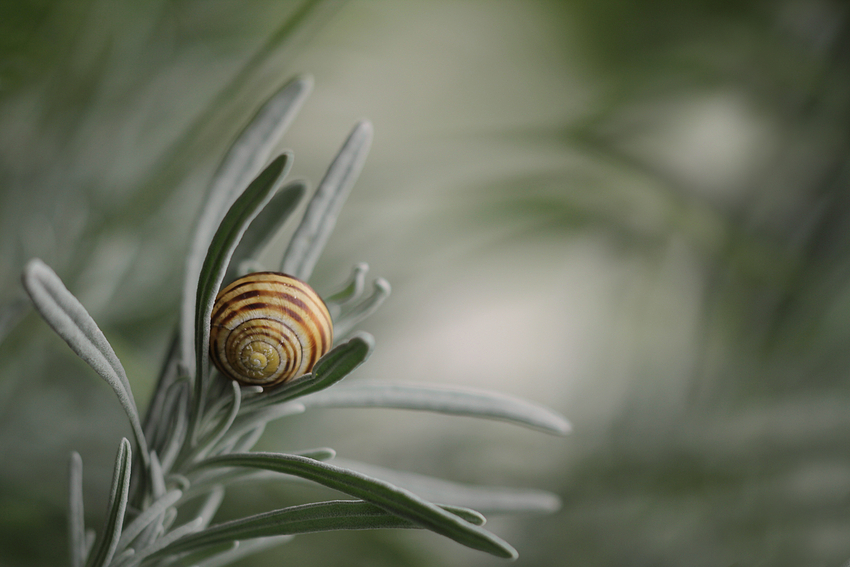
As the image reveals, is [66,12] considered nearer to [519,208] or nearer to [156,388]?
[156,388]

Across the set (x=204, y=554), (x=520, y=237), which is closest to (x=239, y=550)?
(x=204, y=554)

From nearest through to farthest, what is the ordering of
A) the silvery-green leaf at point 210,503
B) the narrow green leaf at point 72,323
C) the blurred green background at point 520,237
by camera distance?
the narrow green leaf at point 72,323, the silvery-green leaf at point 210,503, the blurred green background at point 520,237

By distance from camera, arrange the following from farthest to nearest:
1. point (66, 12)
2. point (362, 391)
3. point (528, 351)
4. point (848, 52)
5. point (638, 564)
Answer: point (528, 351), point (848, 52), point (638, 564), point (66, 12), point (362, 391)

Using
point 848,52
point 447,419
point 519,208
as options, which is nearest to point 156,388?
point 519,208

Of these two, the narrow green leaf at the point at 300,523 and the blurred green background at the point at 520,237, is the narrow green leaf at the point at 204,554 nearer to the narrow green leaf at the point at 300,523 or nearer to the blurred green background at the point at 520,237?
the narrow green leaf at the point at 300,523

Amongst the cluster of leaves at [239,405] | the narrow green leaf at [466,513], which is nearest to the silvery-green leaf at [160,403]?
the cluster of leaves at [239,405]
